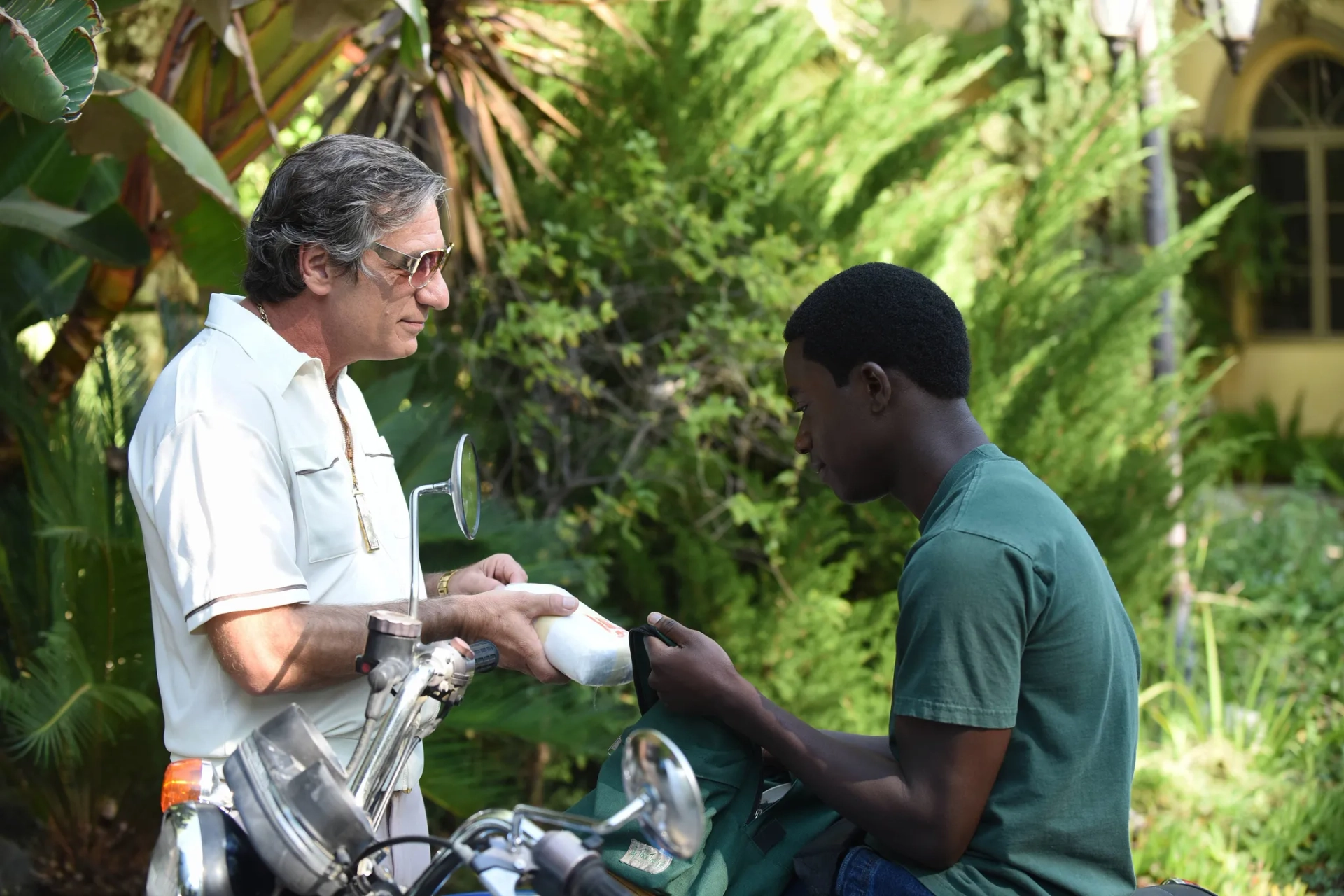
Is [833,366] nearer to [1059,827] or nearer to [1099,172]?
[1059,827]

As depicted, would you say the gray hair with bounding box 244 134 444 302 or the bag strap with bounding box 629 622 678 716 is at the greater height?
the gray hair with bounding box 244 134 444 302

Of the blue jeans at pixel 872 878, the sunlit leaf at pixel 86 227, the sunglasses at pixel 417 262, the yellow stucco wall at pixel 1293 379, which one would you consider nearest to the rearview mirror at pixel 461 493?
the sunglasses at pixel 417 262

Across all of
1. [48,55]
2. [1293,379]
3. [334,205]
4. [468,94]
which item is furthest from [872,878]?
[1293,379]

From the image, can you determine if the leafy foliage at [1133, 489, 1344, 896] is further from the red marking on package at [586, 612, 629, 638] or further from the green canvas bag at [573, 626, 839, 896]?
the red marking on package at [586, 612, 629, 638]

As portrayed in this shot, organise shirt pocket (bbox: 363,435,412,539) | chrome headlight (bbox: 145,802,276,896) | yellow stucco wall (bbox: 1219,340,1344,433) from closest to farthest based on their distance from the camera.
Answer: chrome headlight (bbox: 145,802,276,896), shirt pocket (bbox: 363,435,412,539), yellow stucco wall (bbox: 1219,340,1344,433)

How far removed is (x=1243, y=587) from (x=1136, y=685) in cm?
529

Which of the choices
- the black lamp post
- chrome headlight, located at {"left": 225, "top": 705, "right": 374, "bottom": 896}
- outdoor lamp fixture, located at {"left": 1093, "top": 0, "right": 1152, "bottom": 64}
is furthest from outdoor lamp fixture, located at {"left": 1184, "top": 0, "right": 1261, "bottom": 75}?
chrome headlight, located at {"left": 225, "top": 705, "right": 374, "bottom": 896}

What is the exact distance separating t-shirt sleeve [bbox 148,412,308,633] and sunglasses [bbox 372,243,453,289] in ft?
1.27

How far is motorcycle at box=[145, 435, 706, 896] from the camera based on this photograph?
1.41 meters

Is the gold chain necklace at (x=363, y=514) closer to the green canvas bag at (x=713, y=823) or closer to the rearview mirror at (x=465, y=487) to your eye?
the rearview mirror at (x=465, y=487)

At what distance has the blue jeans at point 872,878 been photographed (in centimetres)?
193

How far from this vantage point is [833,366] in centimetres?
217

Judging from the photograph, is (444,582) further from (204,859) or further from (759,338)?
(759,338)

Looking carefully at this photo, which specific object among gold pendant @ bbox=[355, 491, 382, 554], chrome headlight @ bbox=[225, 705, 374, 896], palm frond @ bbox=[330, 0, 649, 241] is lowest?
chrome headlight @ bbox=[225, 705, 374, 896]
